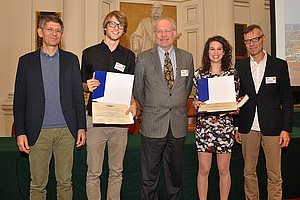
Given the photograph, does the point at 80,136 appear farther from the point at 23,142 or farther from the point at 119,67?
the point at 119,67

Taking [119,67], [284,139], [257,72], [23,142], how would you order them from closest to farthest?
[23,142]
[119,67]
[284,139]
[257,72]

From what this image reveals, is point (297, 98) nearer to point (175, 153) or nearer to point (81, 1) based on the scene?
point (175, 153)

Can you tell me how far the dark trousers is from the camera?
2.26 meters

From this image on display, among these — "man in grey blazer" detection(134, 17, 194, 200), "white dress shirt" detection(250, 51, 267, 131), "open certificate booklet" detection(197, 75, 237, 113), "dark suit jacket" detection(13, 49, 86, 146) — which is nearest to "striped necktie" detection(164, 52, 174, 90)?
"man in grey blazer" detection(134, 17, 194, 200)

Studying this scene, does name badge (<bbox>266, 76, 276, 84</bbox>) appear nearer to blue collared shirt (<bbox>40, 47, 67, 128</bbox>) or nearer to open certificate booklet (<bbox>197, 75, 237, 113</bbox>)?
open certificate booklet (<bbox>197, 75, 237, 113</bbox>)

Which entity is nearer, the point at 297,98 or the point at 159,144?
the point at 159,144

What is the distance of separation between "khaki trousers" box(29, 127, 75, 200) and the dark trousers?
0.60 metres

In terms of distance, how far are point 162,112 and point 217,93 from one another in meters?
0.49

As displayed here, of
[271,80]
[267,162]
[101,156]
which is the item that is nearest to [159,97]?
[101,156]

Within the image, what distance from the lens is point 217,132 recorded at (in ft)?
7.63

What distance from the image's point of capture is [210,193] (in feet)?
9.47

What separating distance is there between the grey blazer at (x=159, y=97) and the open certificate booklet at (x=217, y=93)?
0.53ft

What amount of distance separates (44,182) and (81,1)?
4.88 metres

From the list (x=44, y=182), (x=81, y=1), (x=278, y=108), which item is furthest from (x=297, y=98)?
(x=81, y=1)
